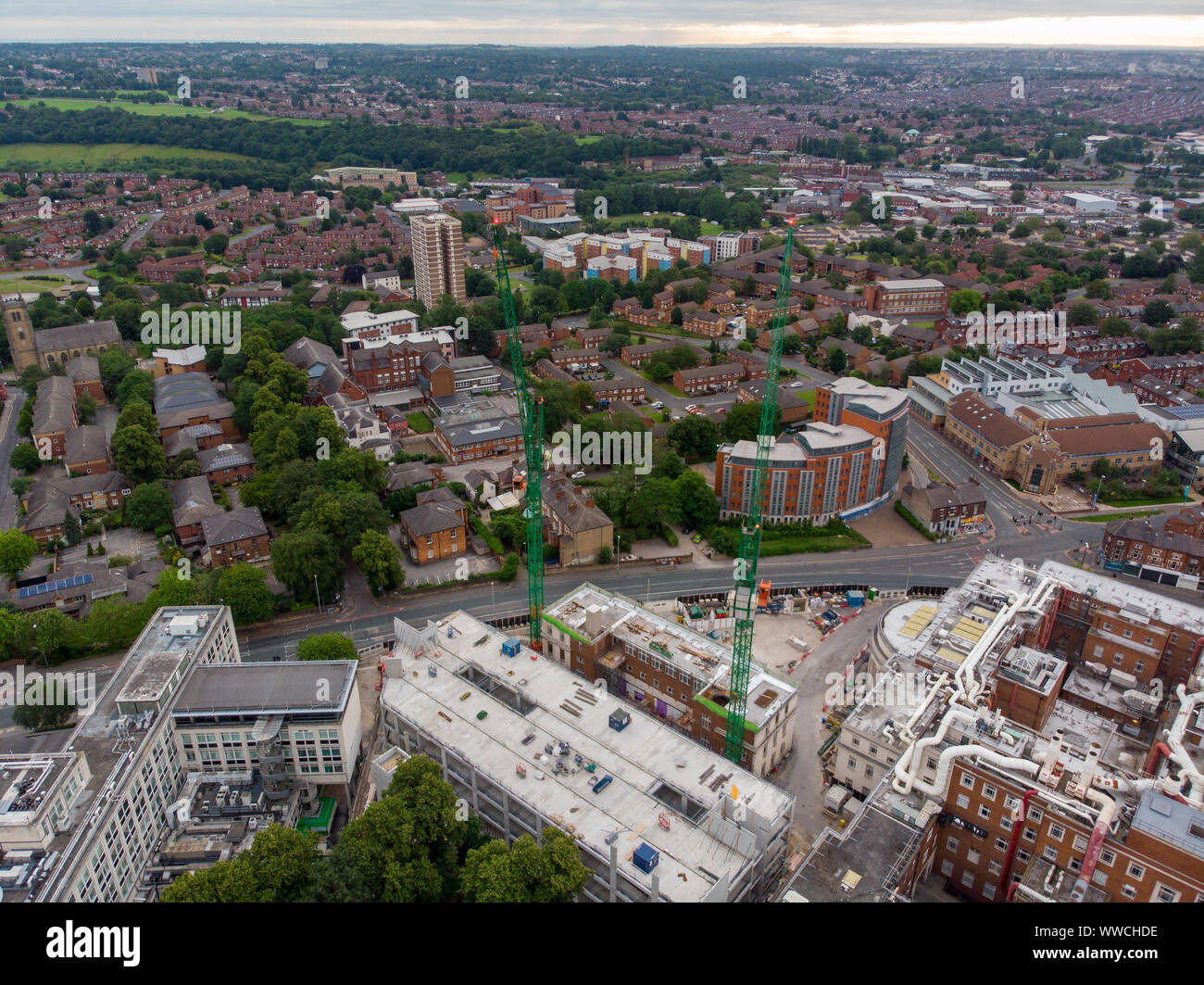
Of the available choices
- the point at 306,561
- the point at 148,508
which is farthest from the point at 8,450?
the point at 306,561

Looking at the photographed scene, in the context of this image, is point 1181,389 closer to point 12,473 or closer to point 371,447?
point 371,447

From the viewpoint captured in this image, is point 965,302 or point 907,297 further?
point 907,297

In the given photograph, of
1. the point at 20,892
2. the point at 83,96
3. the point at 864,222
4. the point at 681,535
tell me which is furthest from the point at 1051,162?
the point at 83,96

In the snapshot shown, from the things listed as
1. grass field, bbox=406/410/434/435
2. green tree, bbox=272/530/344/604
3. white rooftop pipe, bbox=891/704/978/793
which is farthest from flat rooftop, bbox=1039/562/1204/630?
grass field, bbox=406/410/434/435

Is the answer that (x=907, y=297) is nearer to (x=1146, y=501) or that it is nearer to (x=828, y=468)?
(x=1146, y=501)

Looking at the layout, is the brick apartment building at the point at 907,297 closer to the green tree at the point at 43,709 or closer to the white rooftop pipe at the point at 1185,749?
the white rooftop pipe at the point at 1185,749
